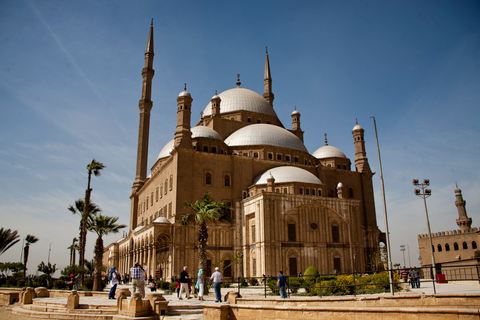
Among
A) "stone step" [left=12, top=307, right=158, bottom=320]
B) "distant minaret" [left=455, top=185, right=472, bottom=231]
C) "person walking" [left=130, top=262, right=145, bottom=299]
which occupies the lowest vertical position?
"stone step" [left=12, top=307, right=158, bottom=320]

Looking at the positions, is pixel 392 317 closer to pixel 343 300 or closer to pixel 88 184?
pixel 343 300

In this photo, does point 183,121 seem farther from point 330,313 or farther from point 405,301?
point 330,313

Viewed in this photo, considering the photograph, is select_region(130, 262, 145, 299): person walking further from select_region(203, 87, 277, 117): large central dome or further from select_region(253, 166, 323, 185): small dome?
select_region(203, 87, 277, 117): large central dome

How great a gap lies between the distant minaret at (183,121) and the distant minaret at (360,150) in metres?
19.6

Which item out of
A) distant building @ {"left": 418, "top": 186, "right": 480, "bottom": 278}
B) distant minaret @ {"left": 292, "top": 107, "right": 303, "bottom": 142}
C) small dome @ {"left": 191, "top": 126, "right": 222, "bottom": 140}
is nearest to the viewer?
small dome @ {"left": 191, "top": 126, "right": 222, "bottom": 140}

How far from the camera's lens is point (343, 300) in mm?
13273

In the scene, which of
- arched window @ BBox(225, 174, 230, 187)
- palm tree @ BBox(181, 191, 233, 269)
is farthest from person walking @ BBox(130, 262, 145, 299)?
arched window @ BBox(225, 174, 230, 187)

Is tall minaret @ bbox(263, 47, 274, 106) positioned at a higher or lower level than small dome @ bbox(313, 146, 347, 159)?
higher

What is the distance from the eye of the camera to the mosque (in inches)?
1196

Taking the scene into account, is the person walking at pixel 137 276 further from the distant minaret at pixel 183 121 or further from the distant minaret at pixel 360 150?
the distant minaret at pixel 360 150

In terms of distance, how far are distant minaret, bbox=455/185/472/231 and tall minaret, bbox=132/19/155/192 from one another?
155 feet

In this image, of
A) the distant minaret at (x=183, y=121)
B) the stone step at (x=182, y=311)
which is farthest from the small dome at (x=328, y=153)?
the stone step at (x=182, y=311)

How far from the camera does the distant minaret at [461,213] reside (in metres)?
57.9

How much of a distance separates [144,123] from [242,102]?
38.7 ft
